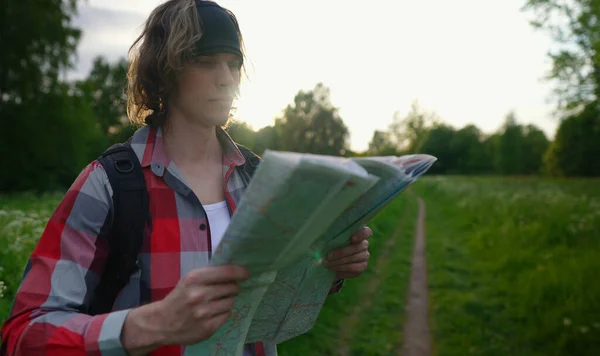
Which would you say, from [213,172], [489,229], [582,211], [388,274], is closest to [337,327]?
[388,274]

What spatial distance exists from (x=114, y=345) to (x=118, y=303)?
0.33 m

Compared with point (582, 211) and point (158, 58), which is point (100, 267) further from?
point (582, 211)

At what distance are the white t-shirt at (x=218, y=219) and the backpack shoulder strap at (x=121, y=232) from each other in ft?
0.83

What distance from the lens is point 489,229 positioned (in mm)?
11961

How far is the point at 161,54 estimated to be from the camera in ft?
5.41

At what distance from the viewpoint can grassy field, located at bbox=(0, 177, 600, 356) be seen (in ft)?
16.8

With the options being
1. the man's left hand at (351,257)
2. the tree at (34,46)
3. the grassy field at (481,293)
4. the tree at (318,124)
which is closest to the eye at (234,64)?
the man's left hand at (351,257)

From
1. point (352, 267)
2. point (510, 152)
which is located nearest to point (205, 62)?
point (352, 267)

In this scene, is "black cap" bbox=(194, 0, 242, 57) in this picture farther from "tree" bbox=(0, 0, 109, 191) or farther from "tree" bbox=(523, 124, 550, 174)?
"tree" bbox=(523, 124, 550, 174)

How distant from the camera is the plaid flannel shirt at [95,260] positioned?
3.67ft

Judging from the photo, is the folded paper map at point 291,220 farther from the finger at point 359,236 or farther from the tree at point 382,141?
the tree at point 382,141

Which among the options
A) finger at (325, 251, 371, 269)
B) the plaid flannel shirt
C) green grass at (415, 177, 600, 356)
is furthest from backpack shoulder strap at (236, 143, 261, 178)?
green grass at (415, 177, 600, 356)

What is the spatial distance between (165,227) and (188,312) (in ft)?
1.71

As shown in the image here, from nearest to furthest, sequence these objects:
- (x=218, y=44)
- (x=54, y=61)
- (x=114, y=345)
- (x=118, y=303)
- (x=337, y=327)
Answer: (x=114, y=345) < (x=118, y=303) < (x=218, y=44) < (x=337, y=327) < (x=54, y=61)
